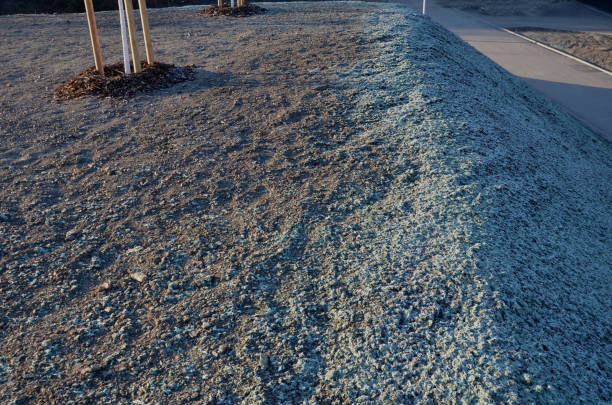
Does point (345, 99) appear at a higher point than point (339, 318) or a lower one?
higher

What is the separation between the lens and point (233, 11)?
880 cm

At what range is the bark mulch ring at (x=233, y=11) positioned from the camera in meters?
8.71

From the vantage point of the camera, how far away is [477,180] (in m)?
3.30

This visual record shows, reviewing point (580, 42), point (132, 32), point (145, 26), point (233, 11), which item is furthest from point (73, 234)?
point (580, 42)

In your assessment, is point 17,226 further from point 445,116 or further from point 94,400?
point 445,116

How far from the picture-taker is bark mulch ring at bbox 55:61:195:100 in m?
4.68

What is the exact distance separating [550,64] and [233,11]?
264 inches

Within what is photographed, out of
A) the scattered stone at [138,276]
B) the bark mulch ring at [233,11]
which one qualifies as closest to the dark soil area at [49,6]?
the bark mulch ring at [233,11]

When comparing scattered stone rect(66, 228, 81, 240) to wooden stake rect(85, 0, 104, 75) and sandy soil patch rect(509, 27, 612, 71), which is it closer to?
wooden stake rect(85, 0, 104, 75)

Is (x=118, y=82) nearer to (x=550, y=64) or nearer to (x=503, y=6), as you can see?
(x=550, y=64)

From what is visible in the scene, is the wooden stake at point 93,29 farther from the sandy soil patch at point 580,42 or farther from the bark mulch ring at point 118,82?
the sandy soil patch at point 580,42

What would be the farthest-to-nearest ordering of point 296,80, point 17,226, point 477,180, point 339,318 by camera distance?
point 296,80 < point 477,180 < point 17,226 < point 339,318

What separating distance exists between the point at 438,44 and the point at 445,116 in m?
2.71

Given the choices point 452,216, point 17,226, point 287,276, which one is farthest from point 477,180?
point 17,226
